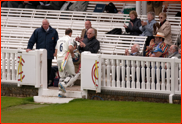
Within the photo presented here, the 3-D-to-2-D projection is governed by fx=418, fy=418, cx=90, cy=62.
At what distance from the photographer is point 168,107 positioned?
972 centimetres

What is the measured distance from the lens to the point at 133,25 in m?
13.3

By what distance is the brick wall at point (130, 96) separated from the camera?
10263 millimetres

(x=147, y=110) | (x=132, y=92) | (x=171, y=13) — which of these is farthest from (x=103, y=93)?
(x=171, y=13)

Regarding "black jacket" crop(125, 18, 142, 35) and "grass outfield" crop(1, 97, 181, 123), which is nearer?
"grass outfield" crop(1, 97, 181, 123)

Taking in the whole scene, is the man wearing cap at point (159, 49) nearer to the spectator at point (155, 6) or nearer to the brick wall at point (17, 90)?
the brick wall at point (17, 90)

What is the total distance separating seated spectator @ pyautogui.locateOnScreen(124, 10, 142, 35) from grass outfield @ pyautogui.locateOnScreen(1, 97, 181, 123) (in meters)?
3.65

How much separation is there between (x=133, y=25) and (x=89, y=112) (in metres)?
4.70

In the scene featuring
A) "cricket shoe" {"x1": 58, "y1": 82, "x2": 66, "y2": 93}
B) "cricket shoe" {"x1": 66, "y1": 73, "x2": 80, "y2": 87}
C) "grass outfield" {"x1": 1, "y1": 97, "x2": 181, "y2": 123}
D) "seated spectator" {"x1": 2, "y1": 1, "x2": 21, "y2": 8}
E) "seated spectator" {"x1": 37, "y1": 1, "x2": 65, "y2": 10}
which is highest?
"seated spectator" {"x1": 2, "y1": 1, "x2": 21, "y2": 8}

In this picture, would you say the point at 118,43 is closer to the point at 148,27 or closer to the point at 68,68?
the point at 148,27

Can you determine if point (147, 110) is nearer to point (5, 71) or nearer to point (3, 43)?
point (5, 71)

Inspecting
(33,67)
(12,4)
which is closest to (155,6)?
(12,4)

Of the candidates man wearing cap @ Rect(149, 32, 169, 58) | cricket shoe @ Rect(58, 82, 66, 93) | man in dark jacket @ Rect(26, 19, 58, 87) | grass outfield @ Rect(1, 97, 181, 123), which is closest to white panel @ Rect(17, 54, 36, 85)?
man in dark jacket @ Rect(26, 19, 58, 87)

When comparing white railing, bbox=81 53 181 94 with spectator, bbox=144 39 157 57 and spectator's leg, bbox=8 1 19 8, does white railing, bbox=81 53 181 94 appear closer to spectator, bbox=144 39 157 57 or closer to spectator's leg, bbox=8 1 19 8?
→ spectator, bbox=144 39 157 57

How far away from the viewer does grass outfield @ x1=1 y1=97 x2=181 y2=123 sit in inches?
331
